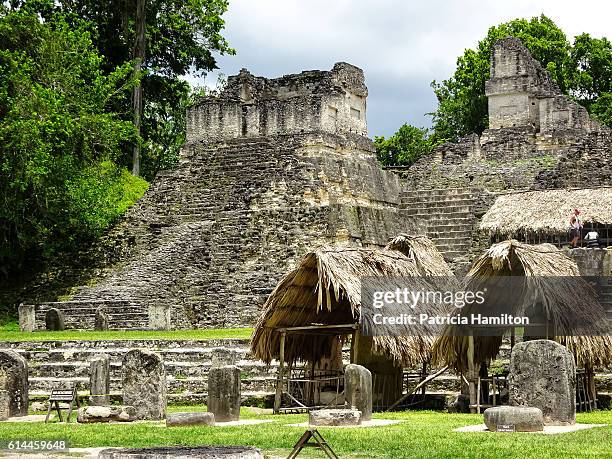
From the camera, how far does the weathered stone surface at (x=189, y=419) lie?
14.0 metres

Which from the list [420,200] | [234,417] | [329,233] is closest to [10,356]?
[234,417]

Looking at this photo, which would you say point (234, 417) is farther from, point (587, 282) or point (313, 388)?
point (587, 282)

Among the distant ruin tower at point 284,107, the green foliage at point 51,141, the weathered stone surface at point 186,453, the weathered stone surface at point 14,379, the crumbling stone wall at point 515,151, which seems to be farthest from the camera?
the distant ruin tower at point 284,107

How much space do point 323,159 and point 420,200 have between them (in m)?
3.33

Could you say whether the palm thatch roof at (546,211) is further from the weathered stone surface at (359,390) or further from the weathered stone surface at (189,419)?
the weathered stone surface at (189,419)

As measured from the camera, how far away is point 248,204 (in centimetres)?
2925

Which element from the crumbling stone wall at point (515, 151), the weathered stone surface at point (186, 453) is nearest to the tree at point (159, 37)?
the crumbling stone wall at point (515, 151)

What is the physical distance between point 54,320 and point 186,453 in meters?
17.5

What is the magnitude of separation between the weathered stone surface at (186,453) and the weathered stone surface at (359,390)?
626 centimetres

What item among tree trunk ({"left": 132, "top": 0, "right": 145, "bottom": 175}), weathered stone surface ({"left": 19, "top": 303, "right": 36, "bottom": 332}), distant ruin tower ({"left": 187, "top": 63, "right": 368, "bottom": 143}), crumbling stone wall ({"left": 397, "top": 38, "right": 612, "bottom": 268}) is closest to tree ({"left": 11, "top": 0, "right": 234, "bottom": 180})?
tree trunk ({"left": 132, "top": 0, "right": 145, "bottom": 175})

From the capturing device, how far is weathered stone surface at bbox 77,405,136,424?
15.2 meters

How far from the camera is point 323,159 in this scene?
30453mm

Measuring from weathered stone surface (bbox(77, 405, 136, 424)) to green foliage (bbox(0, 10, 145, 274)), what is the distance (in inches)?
530

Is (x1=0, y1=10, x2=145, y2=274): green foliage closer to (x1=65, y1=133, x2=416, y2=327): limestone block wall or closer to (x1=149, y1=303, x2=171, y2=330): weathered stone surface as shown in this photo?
(x1=65, y1=133, x2=416, y2=327): limestone block wall
